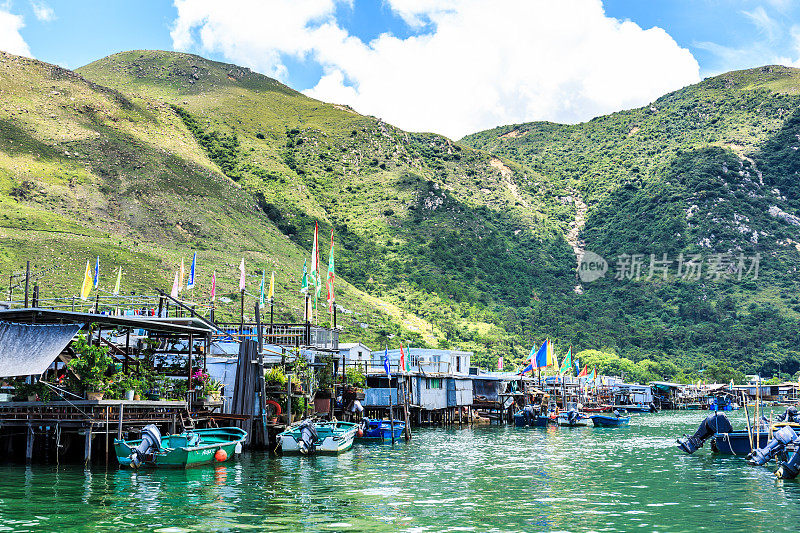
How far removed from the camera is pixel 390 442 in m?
57.2

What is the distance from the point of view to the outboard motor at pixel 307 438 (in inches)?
1734

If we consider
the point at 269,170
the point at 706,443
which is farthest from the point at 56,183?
the point at 706,443

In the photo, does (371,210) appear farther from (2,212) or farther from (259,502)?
(259,502)

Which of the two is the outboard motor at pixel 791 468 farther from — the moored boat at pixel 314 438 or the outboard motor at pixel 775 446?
the moored boat at pixel 314 438

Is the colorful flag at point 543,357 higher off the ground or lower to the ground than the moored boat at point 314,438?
higher

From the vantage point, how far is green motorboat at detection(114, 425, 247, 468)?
35250 mm

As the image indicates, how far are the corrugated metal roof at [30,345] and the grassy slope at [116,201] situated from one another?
52402mm

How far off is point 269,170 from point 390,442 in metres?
131

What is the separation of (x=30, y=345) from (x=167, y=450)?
7.70 metres

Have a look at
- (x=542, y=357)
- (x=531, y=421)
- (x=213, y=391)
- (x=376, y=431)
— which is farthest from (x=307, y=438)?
(x=531, y=421)

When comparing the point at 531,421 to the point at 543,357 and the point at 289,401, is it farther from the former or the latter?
the point at 289,401

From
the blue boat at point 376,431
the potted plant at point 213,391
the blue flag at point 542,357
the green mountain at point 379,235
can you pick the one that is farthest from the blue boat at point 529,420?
the potted plant at point 213,391

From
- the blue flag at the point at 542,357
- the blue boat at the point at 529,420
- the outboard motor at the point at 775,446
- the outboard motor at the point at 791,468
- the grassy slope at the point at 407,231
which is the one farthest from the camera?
the grassy slope at the point at 407,231

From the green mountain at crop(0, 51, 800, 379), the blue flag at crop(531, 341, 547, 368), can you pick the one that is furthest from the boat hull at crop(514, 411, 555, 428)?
the green mountain at crop(0, 51, 800, 379)
